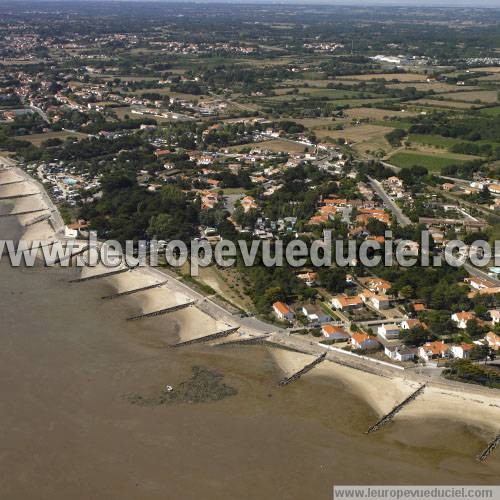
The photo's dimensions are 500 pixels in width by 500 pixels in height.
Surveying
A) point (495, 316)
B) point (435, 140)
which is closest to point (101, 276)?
point (495, 316)

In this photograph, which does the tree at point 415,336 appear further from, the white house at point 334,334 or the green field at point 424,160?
the green field at point 424,160

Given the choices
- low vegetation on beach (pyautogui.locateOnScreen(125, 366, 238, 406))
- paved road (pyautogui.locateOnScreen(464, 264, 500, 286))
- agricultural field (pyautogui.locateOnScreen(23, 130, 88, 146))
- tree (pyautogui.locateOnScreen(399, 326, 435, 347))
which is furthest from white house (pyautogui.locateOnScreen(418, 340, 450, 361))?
agricultural field (pyautogui.locateOnScreen(23, 130, 88, 146))

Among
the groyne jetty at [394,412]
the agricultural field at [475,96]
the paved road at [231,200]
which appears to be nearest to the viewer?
the groyne jetty at [394,412]

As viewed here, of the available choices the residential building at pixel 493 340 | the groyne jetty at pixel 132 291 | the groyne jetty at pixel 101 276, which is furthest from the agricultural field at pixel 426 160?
the residential building at pixel 493 340

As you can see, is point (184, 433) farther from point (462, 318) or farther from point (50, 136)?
point (50, 136)

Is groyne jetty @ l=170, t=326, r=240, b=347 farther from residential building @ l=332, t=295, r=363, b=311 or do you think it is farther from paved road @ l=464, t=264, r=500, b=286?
paved road @ l=464, t=264, r=500, b=286

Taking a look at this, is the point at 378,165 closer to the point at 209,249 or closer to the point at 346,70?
the point at 209,249

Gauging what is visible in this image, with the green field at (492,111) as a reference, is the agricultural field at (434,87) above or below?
above
